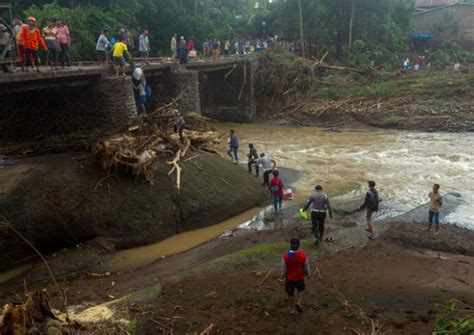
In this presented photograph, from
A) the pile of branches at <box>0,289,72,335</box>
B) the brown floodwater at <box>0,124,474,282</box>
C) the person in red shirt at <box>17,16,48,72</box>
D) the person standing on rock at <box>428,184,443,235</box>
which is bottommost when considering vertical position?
the brown floodwater at <box>0,124,474,282</box>

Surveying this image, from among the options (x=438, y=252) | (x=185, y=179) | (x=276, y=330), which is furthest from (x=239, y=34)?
(x=276, y=330)

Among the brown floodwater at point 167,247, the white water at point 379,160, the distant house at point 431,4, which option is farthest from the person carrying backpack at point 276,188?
the distant house at point 431,4

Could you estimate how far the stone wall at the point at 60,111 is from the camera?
63.0 feet

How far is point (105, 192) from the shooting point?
13141 millimetres

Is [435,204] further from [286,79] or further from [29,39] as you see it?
[286,79]

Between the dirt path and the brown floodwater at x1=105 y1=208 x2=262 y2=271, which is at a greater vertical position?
the dirt path

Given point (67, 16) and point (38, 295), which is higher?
point (67, 16)

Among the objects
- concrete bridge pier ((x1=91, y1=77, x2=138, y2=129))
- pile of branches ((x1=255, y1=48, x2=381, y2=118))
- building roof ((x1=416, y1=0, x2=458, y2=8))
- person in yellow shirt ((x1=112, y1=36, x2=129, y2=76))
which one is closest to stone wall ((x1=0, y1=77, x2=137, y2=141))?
concrete bridge pier ((x1=91, y1=77, x2=138, y2=129))

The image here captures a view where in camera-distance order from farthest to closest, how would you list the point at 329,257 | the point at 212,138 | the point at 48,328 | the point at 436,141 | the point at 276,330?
the point at 436,141, the point at 212,138, the point at 329,257, the point at 276,330, the point at 48,328

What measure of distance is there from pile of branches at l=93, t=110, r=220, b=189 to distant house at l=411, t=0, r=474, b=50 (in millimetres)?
34699

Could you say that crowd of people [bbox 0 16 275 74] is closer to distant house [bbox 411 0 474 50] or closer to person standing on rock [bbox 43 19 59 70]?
person standing on rock [bbox 43 19 59 70]

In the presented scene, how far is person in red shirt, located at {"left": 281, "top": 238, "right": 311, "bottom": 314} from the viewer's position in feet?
26.1

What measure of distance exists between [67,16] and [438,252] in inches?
976

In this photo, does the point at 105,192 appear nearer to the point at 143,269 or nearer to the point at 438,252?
the point at 143,269
